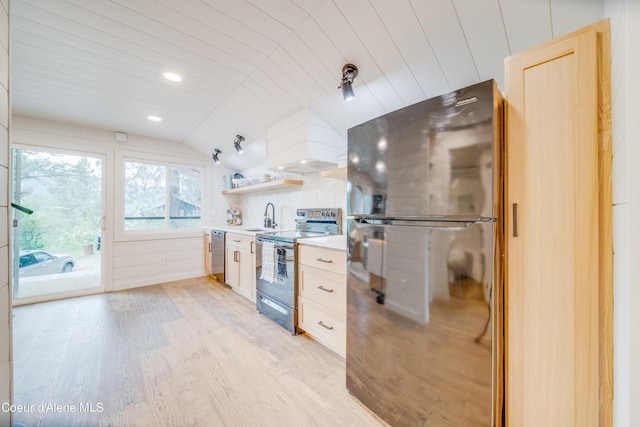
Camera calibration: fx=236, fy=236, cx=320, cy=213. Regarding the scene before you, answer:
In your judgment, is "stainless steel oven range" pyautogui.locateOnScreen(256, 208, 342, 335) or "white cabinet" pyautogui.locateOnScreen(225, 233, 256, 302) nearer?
"stainless steel oven range" pyautogui.locateOnScreen(256, 208, 342, 335)

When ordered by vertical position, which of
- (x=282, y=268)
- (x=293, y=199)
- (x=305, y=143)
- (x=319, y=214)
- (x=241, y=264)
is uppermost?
(x=305, y=143)

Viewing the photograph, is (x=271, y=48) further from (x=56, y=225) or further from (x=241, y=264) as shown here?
(x=56, y=225)

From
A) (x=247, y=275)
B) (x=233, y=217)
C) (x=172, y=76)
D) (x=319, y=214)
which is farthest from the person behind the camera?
(x=233, y=217)

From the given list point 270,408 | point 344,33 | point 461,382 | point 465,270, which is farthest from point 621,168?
point 270,408

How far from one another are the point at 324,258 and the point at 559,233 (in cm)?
133

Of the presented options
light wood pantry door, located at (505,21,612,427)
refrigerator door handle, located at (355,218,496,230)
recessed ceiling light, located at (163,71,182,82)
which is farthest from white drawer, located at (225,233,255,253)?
light wood pantry door, located at (505,21,612,427)

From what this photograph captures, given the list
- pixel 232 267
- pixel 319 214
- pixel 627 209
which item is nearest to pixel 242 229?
pixel 232 267

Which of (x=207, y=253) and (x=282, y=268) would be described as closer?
(x=282, y=268)

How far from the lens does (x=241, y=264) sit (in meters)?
3.10

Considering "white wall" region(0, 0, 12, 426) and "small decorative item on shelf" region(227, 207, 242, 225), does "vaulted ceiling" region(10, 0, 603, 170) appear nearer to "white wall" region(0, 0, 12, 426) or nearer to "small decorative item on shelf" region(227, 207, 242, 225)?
"white wall" region(0, 0, 12, 426)

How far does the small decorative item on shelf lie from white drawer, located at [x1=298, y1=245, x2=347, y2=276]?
9.21 ft

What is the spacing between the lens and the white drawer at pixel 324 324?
5.82 feet

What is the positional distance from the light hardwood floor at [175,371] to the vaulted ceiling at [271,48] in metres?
2.13

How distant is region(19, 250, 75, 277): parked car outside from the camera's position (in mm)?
3006
